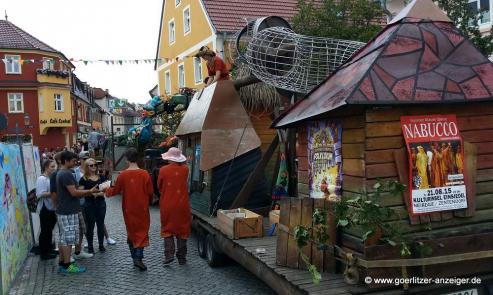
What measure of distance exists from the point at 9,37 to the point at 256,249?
42.3 m

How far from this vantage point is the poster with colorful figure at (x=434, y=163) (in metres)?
3.86

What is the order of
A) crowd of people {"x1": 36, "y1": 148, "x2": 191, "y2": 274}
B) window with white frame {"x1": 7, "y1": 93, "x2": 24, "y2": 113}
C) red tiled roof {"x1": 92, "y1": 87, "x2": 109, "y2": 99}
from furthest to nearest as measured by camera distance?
red tiled roof {"x1": 92, "y1": 87, "x2": 109, "y2": 99} < window with white frame {"x1": 7, "y1": 93, "x2": 24, "y2": 113} < crowd of people {"x1": 36, "y1": 148, "x2": 191, "y2": 274}

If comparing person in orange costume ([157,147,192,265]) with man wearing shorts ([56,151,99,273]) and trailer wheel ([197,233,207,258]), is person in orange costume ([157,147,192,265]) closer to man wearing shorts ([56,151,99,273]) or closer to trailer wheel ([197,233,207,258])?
trailer wheel ([197,233,207,258])

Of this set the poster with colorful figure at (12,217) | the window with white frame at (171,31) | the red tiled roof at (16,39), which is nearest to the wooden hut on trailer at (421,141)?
the poster with colorful figure at (12,217)

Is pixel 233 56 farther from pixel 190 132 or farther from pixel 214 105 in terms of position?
pixel 190 132

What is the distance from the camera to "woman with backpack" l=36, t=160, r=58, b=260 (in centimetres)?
731

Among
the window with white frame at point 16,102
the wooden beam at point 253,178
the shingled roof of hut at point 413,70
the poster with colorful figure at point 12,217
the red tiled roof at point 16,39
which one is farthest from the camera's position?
the window with white frame at point 16,102

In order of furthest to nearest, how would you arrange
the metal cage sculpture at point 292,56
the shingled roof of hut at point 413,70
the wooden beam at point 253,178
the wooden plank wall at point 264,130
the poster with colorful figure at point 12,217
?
the wooden plank wall at point 264,130 < the wooden beam at point 253,178 < the metal cage sculpture at point 292,56 < the poster with colorful figure at point 12,217 < the shingled roof of hut at point 413,70

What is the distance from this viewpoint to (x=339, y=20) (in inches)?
500

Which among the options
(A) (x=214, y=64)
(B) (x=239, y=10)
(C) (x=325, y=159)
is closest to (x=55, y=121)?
(B) (x=239, y=10)

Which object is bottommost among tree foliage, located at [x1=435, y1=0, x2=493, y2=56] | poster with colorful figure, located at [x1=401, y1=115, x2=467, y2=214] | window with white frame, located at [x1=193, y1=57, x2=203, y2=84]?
poster with colorful figure, located at [x1=401, y1=115, x2=467, y2=214]

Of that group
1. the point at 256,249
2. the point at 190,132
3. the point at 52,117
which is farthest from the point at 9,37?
the point at 256,249

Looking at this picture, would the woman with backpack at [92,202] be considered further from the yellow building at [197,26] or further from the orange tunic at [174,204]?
the yellow building at [197,26]

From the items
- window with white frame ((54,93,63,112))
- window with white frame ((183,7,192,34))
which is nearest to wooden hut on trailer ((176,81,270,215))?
window with white frame ((183,7,192,34))
